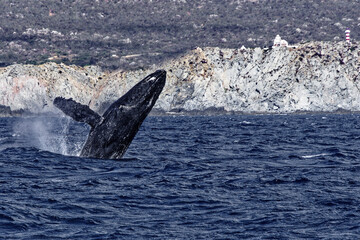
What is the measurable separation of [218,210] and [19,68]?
590ft

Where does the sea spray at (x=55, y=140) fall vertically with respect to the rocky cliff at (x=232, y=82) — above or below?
above

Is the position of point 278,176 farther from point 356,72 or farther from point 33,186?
point 356,72

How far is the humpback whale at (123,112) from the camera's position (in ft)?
55.7

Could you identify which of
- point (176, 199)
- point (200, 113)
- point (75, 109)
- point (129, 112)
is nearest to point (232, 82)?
point (200, 113)

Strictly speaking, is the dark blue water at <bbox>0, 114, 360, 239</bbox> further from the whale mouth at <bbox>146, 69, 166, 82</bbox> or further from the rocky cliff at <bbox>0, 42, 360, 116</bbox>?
the rocky cliff at <bbox>0, 42, 360, 116</bbox>

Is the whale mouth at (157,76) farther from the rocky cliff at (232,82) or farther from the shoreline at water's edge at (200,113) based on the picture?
the rocky cliff at (232,82)

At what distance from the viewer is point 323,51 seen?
581 feet

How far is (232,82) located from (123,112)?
156 meters

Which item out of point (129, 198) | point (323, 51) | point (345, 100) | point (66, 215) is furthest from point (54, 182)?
point (323, 51)

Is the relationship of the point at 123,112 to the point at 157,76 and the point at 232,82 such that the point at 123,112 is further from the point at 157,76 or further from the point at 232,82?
the point at 232,82

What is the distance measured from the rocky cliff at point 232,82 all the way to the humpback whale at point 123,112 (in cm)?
14938

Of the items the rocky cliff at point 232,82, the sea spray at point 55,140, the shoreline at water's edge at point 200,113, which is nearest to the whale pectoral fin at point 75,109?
the sea spray at point 55,140

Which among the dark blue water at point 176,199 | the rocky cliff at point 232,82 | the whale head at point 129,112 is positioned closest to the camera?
the dark blue water at point 176,199

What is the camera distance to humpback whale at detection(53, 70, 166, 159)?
17.0m
